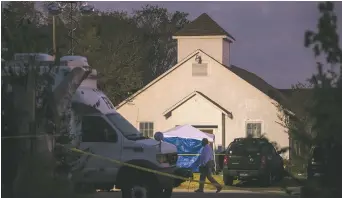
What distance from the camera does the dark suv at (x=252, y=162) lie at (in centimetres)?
803

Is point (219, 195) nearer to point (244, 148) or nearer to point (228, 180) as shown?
point (228, 180)

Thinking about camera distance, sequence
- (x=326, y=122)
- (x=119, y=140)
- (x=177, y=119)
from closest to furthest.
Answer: (x=326, y=122) < (x=119, y=140) < (x=177, y=119)

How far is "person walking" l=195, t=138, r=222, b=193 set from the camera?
39.8ft

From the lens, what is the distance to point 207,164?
1220cm

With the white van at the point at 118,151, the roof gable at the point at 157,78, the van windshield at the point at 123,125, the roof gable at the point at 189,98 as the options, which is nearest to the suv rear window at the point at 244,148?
the roof gable at the point at 189,98

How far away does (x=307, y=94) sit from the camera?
707 centimetres

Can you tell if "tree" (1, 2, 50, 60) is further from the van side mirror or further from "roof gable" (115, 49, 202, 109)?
"roof gable" (115, 49, 202, 109)

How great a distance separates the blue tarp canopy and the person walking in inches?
8.7

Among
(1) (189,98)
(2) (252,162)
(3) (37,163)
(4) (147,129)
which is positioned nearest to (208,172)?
(4) (147,129)

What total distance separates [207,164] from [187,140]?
3.94 feet

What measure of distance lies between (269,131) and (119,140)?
148 inches

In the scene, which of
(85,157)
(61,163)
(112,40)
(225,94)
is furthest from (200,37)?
(61,163)

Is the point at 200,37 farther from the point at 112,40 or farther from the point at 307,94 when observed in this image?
the point at 307,94

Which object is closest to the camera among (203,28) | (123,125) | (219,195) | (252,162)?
(252,162)
